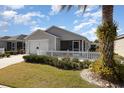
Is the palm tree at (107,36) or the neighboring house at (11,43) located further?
the neighboring house at (11,43)

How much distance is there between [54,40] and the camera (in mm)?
27109

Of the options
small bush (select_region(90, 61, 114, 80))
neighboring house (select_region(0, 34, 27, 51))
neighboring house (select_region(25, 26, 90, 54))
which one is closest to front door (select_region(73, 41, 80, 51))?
neighboring house (select_region(25, 26, 90, 54))

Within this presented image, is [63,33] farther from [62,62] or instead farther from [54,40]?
[62,62]

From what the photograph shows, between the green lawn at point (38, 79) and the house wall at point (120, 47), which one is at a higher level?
the house wall at point (120, 47)

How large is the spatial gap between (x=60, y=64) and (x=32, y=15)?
23.6 feet

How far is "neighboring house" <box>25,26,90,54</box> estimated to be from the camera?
26672mm

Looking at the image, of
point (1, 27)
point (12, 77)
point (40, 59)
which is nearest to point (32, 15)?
point (1, 27)

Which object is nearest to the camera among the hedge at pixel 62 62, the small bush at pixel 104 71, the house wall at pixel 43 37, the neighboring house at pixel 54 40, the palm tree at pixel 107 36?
the small bush at pixel 104 71

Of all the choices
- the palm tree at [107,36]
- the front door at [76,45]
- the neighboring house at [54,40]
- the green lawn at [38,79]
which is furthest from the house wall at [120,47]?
the green lawn at [38,79]

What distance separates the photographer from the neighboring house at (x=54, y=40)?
87.5ft

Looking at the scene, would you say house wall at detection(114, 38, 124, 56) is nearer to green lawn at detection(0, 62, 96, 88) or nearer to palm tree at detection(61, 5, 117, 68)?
palm tree at detection(61, 5, 117, 68)

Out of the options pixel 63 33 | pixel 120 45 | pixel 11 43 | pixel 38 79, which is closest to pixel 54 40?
pixel 63 33

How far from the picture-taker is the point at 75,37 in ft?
91.4

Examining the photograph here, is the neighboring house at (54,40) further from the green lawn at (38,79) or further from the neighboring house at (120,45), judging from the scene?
the green lawn at (38,79)
